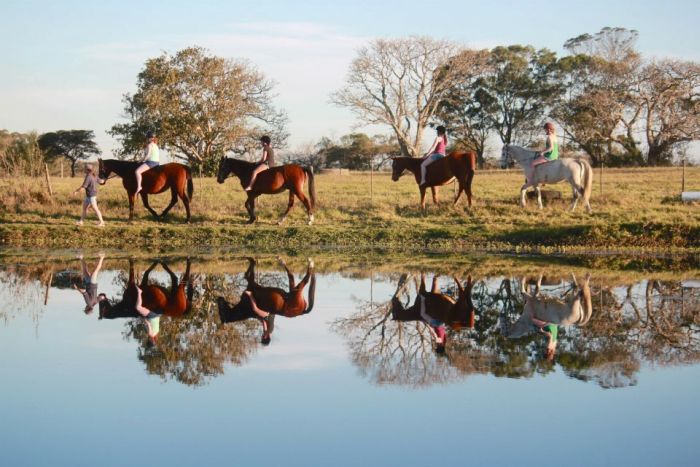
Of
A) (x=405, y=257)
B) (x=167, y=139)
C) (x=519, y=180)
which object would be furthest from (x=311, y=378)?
(x=167, y=139)

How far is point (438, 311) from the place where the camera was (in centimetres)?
1098

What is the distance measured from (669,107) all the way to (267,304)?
43117 millimetres

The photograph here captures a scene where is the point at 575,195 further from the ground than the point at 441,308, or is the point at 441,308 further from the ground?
the point at 575,195

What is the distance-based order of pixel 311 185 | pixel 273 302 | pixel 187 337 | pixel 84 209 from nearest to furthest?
pixel 187 337 → pixel 273 302 → pixel 84 209 → pixel 311 185

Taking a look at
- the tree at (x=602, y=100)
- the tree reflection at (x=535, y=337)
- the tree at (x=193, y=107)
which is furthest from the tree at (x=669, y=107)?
the tree reflection at (x=535, y=337)

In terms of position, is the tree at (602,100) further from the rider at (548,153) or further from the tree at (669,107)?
the rider at (548,153)

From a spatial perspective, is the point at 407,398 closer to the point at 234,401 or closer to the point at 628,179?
the point at 234,401

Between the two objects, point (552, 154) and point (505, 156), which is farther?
point (505, 156)

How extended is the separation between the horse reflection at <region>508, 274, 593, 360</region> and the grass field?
651cm

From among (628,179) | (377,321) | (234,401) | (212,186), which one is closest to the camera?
(234,401)

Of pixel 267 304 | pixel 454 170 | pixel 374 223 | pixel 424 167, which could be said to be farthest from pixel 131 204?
pixel 267 304

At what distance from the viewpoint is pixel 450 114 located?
5828 centimetres

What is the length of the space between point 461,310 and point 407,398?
3982mm

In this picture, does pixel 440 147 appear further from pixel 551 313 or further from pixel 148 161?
pixel 551 313
